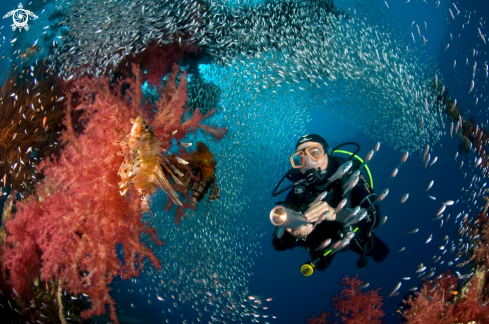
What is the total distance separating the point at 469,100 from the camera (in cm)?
1980

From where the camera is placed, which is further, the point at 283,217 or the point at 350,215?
the point at 350,215

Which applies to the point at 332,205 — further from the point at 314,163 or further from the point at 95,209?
the point at 95,209

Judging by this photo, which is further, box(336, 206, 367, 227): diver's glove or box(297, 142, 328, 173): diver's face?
box(297, 142, 328, 173): diver's face

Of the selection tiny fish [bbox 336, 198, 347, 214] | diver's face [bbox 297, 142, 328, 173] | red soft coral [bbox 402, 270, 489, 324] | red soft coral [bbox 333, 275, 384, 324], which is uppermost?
diver's face [bbox 297, 142, 328, 173]

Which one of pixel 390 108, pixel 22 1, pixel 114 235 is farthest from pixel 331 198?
pixel 390 108

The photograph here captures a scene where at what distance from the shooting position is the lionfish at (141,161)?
88.1 inches

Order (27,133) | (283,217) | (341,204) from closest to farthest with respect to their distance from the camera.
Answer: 1. (283,217)
2. (341,204)
3. (27,133)

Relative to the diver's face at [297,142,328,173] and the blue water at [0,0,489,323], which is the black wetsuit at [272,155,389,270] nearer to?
the diver's face at [297,142,328,173]

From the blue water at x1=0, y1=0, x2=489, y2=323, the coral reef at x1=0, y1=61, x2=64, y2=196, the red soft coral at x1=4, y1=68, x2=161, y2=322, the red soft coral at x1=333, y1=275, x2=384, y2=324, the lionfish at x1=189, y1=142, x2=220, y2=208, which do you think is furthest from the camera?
the blue water at x1=0, y1=0, x2=489, y2=323

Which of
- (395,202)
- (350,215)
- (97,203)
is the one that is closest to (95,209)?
(97,203)

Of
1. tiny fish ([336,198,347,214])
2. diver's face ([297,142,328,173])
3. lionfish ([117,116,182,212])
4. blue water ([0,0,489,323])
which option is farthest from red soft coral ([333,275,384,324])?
blue water ([0,0,489,323])

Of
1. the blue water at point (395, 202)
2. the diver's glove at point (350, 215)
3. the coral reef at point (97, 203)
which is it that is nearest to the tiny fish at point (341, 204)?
the diver's glove at point (350, 215)

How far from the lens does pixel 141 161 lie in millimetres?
2441

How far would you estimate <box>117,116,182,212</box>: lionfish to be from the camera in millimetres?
2238
